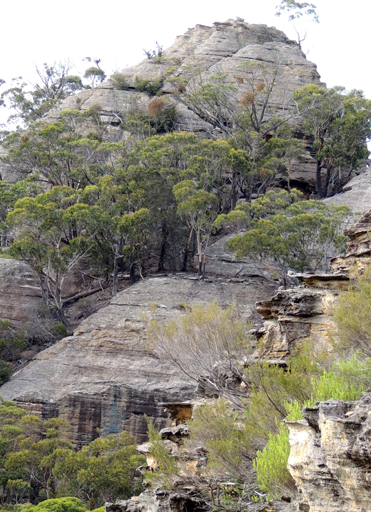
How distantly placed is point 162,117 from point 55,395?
25.5m

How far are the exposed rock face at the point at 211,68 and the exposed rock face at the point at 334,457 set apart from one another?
116 ft

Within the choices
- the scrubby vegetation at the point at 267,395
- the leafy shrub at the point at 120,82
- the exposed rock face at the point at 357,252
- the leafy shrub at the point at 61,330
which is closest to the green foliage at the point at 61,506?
the scrubby vegetation at the point at 267,395

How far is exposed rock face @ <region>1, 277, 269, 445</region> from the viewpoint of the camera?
24703 millimetres

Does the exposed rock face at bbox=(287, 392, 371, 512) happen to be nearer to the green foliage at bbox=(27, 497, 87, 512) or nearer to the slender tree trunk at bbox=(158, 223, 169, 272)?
the green foliage at bbox=(27, 497, 87, 512)

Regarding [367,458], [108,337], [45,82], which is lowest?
[108,337]

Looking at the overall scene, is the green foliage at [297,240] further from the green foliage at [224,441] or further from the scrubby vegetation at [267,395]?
the green foliage at [224,441]

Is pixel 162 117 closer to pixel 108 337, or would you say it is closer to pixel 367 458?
pixel 108 337

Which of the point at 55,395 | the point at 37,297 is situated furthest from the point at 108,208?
the point at 55,395

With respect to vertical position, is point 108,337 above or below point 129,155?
below

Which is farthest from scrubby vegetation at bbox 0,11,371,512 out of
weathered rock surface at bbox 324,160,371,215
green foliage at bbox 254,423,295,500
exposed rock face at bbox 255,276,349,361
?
weathered rock surface at bbox 324,160,371,215

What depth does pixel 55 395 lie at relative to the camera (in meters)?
25.7

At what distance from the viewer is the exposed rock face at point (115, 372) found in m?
24.7

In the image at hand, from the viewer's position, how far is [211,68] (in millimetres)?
49344

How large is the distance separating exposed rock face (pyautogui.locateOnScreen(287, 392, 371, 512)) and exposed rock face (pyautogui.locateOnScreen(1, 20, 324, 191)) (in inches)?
1394
